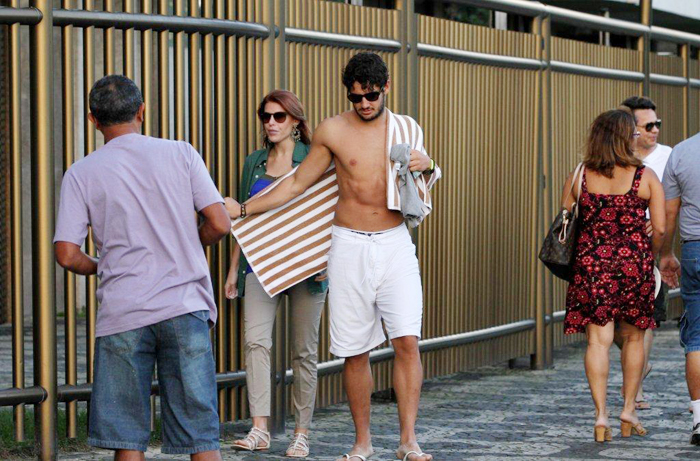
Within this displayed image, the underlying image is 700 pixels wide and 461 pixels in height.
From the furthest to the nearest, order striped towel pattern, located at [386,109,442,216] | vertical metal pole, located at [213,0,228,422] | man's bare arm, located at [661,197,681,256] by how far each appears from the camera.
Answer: man's bare arm, located at [661,197,681,256], vertical metal pole, located at [213,0,228,422], striped towel pattern, located at [386,109,442,216]

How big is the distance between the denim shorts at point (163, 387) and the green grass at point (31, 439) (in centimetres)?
194

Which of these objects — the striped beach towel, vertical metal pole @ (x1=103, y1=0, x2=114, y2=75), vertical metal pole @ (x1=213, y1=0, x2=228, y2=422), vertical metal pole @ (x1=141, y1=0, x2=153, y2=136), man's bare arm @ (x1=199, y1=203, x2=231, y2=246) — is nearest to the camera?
man's bare arm @ (x1=199, y1=203, x2=231, y2=246)

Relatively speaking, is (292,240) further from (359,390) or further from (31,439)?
(31,439)

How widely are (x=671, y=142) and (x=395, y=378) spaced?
7882 mm

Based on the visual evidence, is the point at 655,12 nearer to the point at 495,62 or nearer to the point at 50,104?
the point at 495,62

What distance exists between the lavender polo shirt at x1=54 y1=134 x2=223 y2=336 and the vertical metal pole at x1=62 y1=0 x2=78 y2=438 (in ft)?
5.95

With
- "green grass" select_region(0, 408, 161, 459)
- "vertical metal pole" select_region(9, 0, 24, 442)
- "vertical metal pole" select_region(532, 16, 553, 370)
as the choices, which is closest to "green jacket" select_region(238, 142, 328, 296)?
"green grass" select_region(0, 408, 161, 459)

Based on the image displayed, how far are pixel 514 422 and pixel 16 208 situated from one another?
3242mm

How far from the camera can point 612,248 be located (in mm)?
7715

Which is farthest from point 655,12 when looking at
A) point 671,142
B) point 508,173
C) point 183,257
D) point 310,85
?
point 183,257

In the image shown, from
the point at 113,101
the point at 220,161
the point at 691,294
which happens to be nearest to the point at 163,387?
the point at 113,101

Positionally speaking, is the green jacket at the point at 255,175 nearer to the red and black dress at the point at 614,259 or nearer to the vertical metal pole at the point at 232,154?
the vertical metal pole at the point at 232,154

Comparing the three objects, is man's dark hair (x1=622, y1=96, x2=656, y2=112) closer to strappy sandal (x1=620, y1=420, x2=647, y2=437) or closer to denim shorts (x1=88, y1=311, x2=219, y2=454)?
strappy sandal (x1=620, y1=420, x2=647, y2=437)

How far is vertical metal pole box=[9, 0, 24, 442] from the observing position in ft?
22.0
